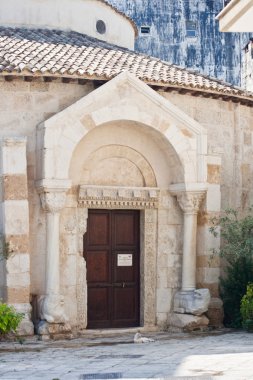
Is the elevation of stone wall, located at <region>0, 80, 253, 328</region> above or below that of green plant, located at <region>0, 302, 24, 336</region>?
above

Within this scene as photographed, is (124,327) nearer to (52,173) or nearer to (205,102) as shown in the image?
(52,173)

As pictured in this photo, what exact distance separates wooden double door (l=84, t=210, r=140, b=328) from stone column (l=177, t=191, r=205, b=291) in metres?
1.05

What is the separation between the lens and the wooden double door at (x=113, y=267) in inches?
659

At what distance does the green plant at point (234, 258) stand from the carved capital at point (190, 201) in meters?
0.54

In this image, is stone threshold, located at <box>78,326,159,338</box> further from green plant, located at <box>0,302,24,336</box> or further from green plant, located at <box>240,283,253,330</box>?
green plant, located at <box>0,302,24,336</box>

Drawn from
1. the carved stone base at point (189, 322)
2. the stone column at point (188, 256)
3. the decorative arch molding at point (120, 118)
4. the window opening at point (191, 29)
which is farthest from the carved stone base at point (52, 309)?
the window opening at point (191, 29)

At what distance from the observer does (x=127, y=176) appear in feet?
55.6

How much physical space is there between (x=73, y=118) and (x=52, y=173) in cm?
113

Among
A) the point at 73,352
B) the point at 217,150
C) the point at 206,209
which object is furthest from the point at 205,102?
the point at 73,352

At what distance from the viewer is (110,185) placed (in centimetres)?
1672

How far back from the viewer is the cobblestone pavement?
424 inches

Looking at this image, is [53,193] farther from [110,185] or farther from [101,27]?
[101,27]

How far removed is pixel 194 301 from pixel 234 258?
137 centimetres

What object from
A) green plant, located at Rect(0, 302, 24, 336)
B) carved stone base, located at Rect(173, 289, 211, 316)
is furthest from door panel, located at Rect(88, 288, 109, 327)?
green plant, located at Rect(0, 302, 24, 336)
